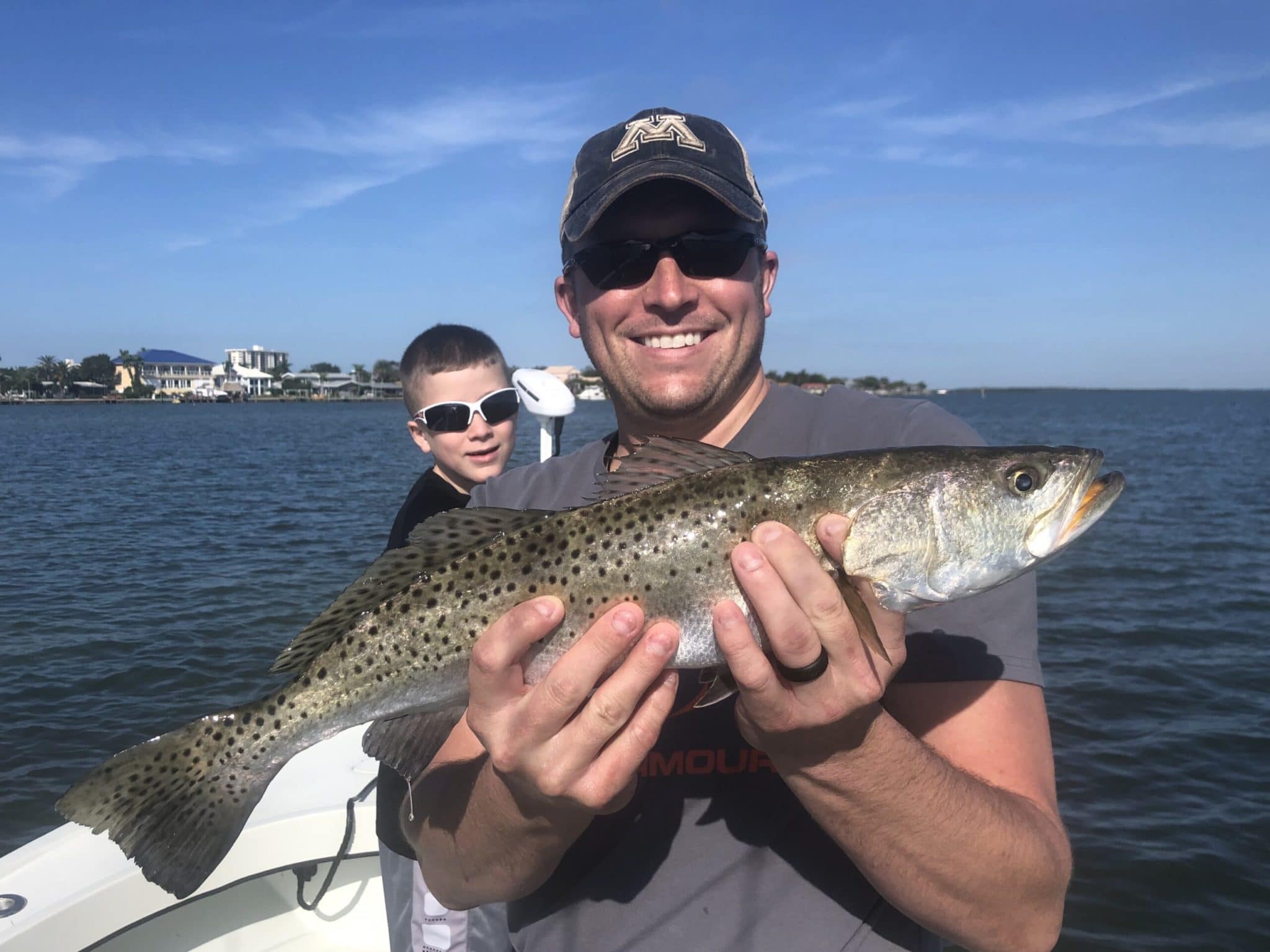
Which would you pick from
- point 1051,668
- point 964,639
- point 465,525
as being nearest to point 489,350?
point 465,525

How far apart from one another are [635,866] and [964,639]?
56.5 inches

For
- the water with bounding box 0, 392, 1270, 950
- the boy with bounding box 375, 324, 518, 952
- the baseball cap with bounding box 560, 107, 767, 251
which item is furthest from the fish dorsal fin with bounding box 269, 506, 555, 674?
the water with bounding box 0, 392, 1270, 950

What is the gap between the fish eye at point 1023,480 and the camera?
10.6 feet

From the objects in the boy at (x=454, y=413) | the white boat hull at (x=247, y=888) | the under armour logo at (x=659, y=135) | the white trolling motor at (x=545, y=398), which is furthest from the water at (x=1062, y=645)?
the under armour logo at (x=659, y=135)

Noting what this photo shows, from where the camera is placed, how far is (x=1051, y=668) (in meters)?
17.2

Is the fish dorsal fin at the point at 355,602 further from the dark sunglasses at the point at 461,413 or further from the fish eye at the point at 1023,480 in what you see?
the dark sunglasses at the point at 461,413

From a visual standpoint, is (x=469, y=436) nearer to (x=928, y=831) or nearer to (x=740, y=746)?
(x=740, y=746)

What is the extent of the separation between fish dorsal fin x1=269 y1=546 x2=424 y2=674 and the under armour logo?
1985 mm

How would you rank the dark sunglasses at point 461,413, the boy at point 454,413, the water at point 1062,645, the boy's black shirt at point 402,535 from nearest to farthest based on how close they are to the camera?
the boy's black shirt at point 402,535, the boy at point 454,413, the dark sunglasses at point 461,413, the water at point 1062,645

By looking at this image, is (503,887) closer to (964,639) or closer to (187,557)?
(964,639)

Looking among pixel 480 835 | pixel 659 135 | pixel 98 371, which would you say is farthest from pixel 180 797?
pixel 98 371

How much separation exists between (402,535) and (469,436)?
150 centimetres

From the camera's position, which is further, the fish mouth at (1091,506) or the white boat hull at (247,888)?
the white boat hull at (247,888)

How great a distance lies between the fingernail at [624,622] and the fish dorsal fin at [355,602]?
99 centimetres
